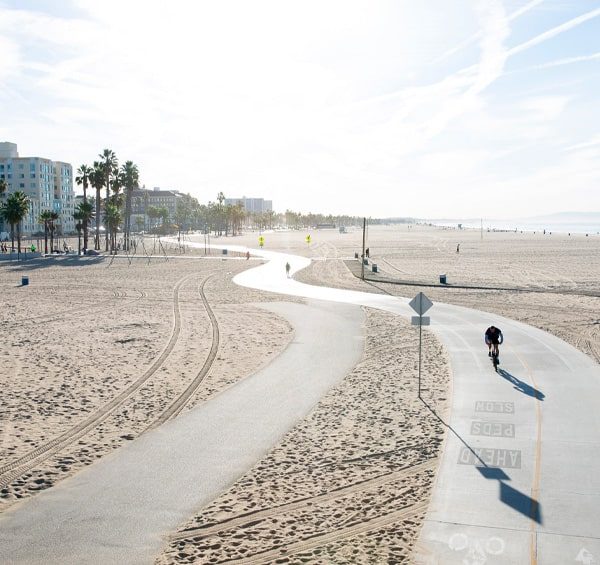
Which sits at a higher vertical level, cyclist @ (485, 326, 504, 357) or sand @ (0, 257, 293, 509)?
cyclist @ (485, 326, 504, 357)

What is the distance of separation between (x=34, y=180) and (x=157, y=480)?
165m

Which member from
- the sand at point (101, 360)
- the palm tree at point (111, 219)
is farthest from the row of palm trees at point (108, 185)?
the sand at point (101, 360)

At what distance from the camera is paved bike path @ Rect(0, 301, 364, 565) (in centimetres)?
887

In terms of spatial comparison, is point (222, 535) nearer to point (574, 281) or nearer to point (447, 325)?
point (447, 325)

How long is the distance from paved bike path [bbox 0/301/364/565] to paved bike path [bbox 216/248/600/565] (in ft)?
13.4

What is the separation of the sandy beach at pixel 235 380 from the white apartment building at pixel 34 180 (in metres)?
127

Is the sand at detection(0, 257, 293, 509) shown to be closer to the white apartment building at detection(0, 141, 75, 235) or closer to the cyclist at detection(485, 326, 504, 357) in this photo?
the cyclist at detection(485, 326, 504, 357)

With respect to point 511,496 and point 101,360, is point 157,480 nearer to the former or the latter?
point 511,496

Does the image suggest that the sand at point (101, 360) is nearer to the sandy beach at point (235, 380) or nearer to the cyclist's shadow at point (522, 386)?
the sandy beach at point (235, 380)

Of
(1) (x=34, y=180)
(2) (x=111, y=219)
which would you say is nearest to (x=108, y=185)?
(2) (x=111, y=219)

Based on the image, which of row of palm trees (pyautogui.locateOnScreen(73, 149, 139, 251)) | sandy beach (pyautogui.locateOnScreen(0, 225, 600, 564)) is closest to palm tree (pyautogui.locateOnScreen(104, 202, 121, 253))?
row of palm trees (pyautogui.locateOnScreen(73, 149, 139, 251))

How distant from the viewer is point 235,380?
59.6 ft

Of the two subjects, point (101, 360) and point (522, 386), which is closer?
point (522, 386)

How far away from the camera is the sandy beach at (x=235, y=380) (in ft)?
30.9
